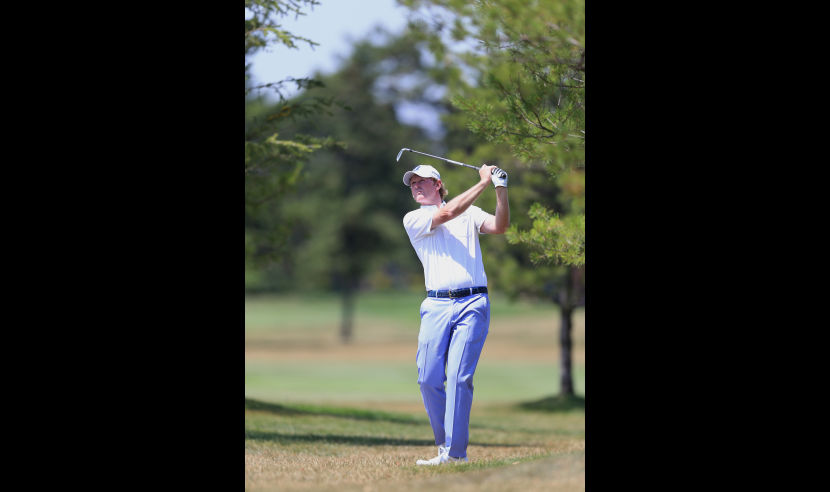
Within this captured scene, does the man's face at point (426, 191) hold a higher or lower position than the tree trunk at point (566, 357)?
higher

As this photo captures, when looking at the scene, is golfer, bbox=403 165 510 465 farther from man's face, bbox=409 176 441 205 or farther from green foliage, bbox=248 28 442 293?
green foliage, bbox=248 28 442 293

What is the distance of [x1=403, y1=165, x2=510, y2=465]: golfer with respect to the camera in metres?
6.07

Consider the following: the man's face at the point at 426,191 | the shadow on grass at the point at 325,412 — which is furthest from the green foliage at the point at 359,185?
the man's face at the point at 426,191

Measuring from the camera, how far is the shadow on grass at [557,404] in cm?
1658

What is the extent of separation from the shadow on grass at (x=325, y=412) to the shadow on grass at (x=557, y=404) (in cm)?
334

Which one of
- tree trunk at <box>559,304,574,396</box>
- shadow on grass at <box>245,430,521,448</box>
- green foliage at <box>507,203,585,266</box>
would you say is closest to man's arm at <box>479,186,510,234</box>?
green foliage at <box>507,203,585,266</box>

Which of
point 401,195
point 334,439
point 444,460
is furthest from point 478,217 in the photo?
point 401,195

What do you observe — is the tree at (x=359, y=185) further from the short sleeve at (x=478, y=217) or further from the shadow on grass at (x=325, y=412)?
the short sleeve at (x=478, y=217)

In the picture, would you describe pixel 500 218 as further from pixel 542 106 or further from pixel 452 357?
pixel 542 106

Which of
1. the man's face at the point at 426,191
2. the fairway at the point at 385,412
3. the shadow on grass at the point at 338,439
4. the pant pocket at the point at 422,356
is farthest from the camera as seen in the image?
the shadow on grass at the point at 338,439

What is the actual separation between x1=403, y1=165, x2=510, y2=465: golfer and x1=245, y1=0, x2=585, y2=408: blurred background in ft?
5.57
